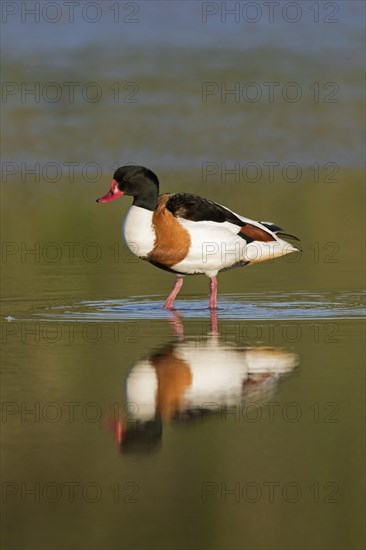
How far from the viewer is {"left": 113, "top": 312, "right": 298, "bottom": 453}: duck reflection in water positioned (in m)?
A: 8.60

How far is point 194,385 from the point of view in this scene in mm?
9453

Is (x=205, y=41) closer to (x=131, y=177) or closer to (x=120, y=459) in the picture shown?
(x=131, y=177)

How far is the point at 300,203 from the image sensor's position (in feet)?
68.5

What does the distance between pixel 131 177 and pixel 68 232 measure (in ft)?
16.8

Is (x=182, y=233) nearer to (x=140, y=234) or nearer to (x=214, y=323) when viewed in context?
(x=140, y=234)

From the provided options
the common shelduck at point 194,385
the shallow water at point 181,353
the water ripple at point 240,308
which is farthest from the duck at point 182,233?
the common shelduck at point 194,385

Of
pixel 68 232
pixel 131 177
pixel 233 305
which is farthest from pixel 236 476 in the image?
pixel 68 232

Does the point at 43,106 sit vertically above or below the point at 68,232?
above

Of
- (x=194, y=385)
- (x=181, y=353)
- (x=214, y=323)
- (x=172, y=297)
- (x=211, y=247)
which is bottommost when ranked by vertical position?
(x=194, y=385)

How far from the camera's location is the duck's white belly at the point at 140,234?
13.3m

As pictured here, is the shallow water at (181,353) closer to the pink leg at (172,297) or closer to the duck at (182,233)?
the pink leg at (172,297)

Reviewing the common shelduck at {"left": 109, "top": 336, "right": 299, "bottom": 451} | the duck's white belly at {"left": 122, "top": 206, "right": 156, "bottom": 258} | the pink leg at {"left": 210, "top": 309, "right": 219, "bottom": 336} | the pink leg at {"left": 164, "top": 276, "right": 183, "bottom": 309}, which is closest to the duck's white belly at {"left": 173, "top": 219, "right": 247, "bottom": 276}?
the pink leg at {"left": 164, "top": 276, "right": 183, "bottom": 309}

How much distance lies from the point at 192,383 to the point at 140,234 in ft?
13.0

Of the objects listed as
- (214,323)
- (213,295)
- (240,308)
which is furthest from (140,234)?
(214,323)
